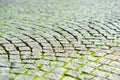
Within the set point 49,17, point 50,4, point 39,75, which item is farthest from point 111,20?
point 39,75

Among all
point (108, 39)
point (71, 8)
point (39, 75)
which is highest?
point (71, 8)

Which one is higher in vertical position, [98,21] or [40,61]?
[98,21]

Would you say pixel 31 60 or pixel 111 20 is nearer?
pixel 31 60

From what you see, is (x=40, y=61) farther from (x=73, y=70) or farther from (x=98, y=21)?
(x=98, y=21)

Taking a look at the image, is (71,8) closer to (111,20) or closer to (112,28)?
(111,20)

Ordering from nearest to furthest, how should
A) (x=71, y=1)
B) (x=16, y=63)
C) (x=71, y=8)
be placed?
(x=16, y=63), (x=71, y=8), (x=71, y=1)

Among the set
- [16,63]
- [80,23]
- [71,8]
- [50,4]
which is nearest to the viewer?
[16,63]
